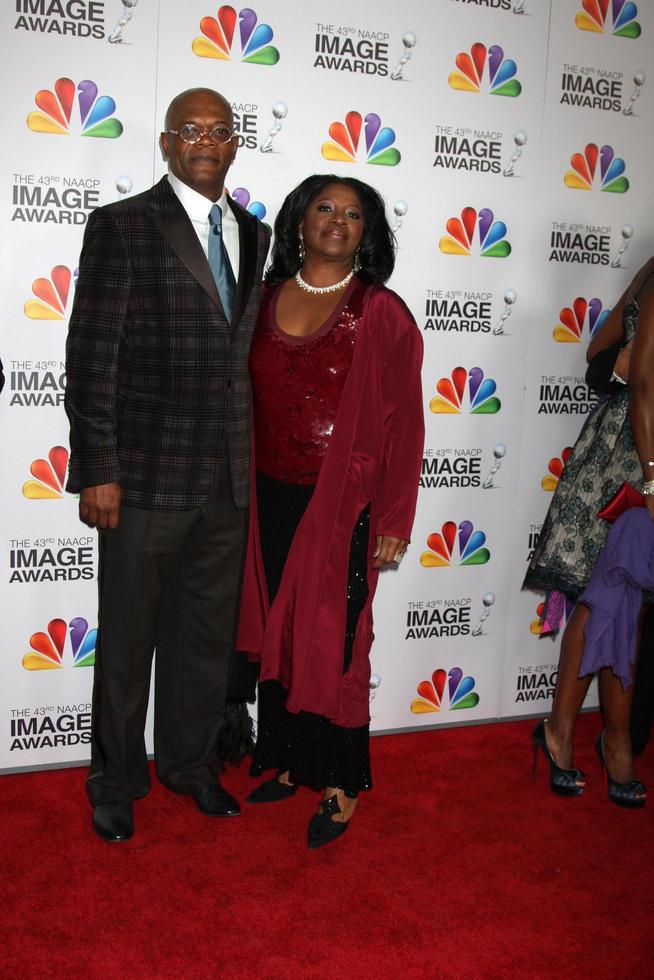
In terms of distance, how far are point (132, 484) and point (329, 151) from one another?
1266 millimetres

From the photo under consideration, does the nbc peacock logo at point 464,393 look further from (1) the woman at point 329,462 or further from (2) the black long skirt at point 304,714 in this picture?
(2) the black long skirt at point 304,714

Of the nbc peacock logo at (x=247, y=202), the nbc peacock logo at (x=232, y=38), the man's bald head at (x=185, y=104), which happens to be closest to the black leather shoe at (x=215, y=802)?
the nbc peacock logo at (x=247, y=202)

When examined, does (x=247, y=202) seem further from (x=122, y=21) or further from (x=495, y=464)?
(x=495, y=464)

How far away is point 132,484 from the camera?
7.73 feet


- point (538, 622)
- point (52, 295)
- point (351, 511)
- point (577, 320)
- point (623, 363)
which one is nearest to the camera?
point (351, 511)

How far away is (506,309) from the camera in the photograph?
10.4 ft

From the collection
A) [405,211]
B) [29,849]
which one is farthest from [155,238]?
[29,849]

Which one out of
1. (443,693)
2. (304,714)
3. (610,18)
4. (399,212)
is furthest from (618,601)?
(610,18)

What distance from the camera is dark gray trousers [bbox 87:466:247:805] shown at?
242cm

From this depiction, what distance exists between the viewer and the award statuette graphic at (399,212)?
9.76 feet

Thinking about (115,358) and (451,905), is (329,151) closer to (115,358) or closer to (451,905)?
(115,358)

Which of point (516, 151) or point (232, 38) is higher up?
point (232, 38)

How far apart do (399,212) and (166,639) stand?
5.03 feet

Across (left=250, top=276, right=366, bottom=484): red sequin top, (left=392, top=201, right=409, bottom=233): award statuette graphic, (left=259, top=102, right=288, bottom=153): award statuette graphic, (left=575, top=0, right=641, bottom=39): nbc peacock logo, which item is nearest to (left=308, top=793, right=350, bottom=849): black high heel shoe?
(left=250, top=276, right=366, bottom=484): red sequin top
